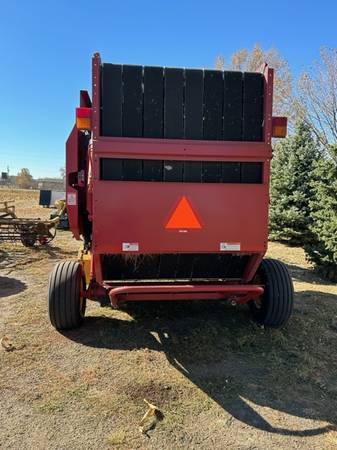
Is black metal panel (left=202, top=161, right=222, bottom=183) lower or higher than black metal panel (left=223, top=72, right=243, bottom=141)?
lower

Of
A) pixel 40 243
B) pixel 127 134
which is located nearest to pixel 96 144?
pixel 127 134

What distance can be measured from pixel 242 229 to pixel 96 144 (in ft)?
5.69

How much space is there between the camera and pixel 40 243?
12062 mm

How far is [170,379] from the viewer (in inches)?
160

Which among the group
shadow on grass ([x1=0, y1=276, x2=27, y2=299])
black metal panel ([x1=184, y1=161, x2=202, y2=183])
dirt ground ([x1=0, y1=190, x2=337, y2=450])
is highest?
black metal panel ([x1=184, y1=161, x2=202, y2=183])

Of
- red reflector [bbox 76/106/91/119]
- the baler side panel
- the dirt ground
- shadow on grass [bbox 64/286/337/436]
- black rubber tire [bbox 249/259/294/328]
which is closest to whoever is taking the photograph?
the dirt ground

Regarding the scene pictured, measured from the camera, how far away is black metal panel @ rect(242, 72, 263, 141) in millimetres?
4520

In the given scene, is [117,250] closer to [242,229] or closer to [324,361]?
[242,229]

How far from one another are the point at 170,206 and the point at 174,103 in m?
1.05

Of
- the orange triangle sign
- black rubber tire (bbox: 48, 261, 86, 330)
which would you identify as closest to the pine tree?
the orange triangle sign

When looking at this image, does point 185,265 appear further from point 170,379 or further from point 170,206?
point 170,379

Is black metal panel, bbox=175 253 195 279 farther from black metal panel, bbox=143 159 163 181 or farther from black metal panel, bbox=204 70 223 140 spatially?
black metal panel, bbox=204 70 223 140

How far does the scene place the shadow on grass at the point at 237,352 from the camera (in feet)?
12.3

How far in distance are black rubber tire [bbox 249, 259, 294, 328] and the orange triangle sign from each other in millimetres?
1427
